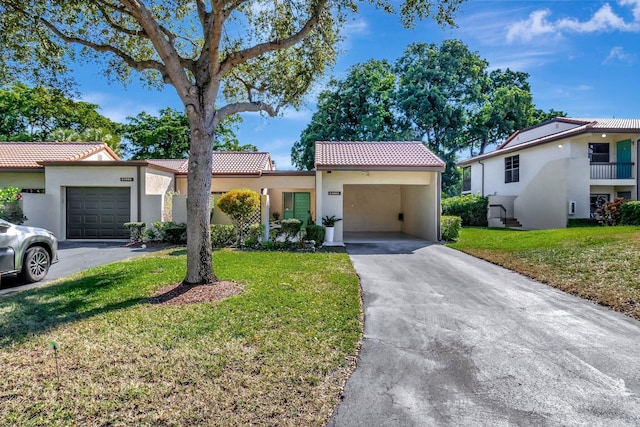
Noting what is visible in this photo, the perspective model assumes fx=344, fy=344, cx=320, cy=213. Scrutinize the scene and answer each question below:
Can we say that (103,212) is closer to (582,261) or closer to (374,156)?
(374,156)

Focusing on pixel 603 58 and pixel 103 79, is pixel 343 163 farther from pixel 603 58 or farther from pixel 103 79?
pixel 603 58

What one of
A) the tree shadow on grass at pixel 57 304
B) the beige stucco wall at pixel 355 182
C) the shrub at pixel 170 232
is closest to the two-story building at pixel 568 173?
the beige stucco wall at pixel 355 182

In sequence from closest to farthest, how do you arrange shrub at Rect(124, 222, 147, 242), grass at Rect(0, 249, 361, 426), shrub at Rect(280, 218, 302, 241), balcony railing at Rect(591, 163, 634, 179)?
grass at Rect(0, 249, 361, 426)
shrub at Rect(280, 218, 302, 241)
shrub at Rect(124, 222, 147, 242)
balcony railing at Rect(591, 163, 634, 179)

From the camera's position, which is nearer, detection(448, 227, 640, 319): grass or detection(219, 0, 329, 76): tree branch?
detection(448, 227, 640, 319): grass

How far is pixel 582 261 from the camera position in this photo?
8477mm

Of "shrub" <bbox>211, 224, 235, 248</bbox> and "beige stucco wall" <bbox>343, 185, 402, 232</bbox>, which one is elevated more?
"beige stucco wall" <bbox>343, 185, 402, 232</bbox>

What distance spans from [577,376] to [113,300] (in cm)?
663

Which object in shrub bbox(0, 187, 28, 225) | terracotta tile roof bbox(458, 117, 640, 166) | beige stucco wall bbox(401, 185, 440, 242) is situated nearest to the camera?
shrub bbox(0, 187, 28, 225)

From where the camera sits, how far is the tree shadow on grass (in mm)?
4660

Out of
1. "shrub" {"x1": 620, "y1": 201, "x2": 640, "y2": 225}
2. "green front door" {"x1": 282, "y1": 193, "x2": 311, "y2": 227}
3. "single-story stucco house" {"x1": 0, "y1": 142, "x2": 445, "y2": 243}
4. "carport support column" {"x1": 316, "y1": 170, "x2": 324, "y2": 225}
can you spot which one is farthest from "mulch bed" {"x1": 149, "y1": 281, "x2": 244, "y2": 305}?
"shrub" {"x1": 620, "y1": 201, "x2": 640, "y2": 225}

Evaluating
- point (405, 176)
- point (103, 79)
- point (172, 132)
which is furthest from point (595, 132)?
point (172, 132)

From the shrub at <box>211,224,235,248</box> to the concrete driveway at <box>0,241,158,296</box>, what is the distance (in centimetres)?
215

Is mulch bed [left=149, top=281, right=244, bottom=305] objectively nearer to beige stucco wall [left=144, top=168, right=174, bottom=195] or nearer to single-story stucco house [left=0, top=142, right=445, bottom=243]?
single-story stucco house [left=0, top=142, right=445, bottom=243]

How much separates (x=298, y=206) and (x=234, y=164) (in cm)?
443
